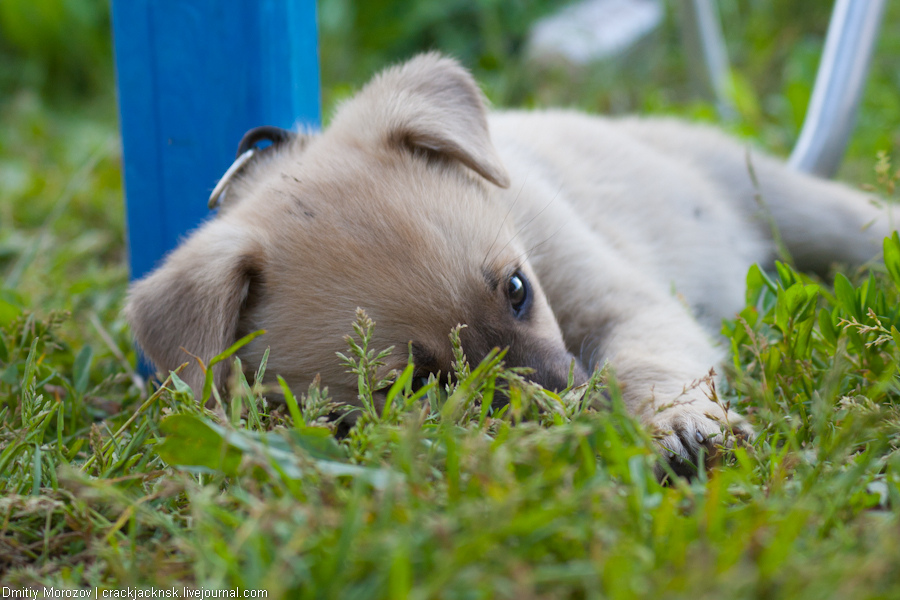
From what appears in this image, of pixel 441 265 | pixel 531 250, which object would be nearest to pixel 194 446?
pixel 441 265

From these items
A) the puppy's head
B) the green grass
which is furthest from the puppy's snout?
the green grass

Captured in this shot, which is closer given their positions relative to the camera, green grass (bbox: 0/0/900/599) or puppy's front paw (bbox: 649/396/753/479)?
green grass (bbox: 0/0/900/599)

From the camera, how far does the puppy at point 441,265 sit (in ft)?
5.59

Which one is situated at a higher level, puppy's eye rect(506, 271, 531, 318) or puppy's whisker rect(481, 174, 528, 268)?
puppy's whisker rect(481, 174, 528, 268)

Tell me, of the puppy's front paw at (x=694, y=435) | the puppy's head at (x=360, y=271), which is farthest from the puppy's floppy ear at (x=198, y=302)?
the puppy's front paw at (x=694, y=435)

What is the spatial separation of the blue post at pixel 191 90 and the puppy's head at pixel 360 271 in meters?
0.32

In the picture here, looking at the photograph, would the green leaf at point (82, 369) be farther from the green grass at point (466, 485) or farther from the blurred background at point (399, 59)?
the blurred background at point (399, 59)

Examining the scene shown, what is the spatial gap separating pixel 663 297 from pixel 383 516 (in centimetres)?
163

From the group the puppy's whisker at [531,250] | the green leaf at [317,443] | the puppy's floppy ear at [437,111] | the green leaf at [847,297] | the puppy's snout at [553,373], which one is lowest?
the puppy's snout at [553,373]

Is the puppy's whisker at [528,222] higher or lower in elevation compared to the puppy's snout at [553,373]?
higher

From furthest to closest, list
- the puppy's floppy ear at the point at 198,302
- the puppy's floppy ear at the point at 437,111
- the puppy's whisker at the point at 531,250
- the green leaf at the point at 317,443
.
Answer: the puppy's floppy ear at the point at 437,111, the puppy's whisker at the point at 531,250, the puppy's floppy ear at the point at 198,302, the green leaf at the point at 317,443

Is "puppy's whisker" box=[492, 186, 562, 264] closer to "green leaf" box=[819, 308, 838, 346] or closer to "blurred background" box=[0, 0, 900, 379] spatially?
"green leaf" box=[819, 308, 838, 346]

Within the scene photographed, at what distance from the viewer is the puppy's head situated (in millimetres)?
1699

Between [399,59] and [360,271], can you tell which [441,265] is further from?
[399,59]
